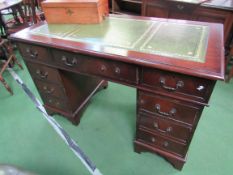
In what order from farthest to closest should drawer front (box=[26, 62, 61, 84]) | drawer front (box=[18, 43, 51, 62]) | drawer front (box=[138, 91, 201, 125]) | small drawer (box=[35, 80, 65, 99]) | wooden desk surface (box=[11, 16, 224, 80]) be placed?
small drawer (box=[35, 80, 65, 99])
drawer front (box=[26, 62, 61, 84])
drawer front (box=[18, 43, 51, 62])
drawer front (box=[138, 91, 201, 125])
wooden desk surface (box=[11, 16, 224, 80])

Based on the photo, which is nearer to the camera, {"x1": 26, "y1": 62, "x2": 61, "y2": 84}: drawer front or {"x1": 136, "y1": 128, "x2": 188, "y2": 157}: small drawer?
{"x1": 136, "y1": 128, "x2": 188, "y2": 157}: small drawer

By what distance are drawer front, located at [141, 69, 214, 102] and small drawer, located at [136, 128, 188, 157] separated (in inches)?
16.0

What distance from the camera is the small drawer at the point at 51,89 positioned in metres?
1.42

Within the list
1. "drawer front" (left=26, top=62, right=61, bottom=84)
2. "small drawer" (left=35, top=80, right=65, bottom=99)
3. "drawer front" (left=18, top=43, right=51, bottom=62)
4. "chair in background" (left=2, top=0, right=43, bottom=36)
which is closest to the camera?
"drawer front" (left=18, top=43, right=51, bottom=62)

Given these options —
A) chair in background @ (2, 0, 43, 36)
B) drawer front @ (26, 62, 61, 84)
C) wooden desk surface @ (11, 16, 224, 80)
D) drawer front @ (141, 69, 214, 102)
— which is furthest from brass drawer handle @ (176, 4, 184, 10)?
chair in background @ (2, 0, 43, 36)

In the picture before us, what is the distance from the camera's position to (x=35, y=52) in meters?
1.21

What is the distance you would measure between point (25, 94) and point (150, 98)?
165 cm

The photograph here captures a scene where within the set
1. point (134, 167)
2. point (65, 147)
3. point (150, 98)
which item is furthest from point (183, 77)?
point (65, 147)

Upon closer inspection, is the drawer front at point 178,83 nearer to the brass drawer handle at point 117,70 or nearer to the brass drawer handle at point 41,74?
the brass drawer handle at point 117,70

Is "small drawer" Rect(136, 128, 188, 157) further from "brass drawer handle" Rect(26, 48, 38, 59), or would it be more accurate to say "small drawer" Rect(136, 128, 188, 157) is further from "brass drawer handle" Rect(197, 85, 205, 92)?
"brass drawer handle" Rect(26, 48, 38, 59)

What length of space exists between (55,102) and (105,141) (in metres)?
0.57

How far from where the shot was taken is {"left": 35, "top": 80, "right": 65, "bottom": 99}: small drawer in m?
1.42

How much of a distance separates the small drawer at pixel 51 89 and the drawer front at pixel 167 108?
70 centimetres

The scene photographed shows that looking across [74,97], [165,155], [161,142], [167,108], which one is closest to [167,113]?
[167,108]
